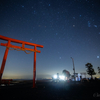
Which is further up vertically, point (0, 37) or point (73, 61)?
point (0, 37)

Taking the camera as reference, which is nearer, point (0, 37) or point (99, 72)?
point (0, 37)

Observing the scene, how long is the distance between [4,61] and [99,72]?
133ft

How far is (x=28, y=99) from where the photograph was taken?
197 inches

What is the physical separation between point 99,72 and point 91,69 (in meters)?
3.64

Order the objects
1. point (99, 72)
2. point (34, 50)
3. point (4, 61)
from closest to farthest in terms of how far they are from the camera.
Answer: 1. point (4, 61)
2. point (34, 50)
3. point (99, 72)

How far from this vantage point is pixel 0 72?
8.16 metres

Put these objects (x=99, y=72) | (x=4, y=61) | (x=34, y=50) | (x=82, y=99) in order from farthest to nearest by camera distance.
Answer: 1. (x=99, y=72)
2. (x=34, y=50)
3. (x=4, y=61)
4. (x=82, y=99)

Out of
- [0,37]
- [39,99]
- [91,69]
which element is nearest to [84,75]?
[91,69]

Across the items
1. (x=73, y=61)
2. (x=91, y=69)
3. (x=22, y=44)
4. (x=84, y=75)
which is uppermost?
(x=22, y=44)

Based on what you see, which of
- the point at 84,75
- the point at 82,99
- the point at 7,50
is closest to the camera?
the point at 82,99

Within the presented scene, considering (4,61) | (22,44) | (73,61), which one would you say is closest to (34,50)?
(22,44)

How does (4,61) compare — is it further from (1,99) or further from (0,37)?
(1,99)

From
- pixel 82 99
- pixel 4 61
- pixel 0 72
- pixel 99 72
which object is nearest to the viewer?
pixel 82 99

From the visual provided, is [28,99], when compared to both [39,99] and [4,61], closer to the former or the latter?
[39,99]
